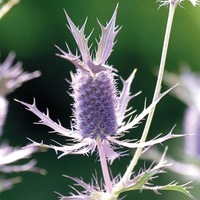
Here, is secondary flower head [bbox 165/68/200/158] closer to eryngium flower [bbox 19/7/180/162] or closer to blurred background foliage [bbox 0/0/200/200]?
eryngium flower [bbox 19/7/180/162]

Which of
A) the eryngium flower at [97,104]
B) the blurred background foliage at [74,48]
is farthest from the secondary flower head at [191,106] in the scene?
the blurred background foliage at [74,48]

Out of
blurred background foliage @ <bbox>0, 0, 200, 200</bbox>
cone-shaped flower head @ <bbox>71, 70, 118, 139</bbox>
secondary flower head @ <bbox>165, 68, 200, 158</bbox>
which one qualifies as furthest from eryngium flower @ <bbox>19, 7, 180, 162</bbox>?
blurred background foliage @ <bbox>0, 0, 200, 200</bbox>

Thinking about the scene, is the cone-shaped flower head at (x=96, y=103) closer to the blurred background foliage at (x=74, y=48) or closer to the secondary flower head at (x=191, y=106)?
the secondary flower head at (x=191, y=106)

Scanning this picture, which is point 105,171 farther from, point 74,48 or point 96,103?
point 74,48

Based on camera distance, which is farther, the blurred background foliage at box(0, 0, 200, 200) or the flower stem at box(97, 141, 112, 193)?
the blurred background foliage at box(0, 0, 200, 200)

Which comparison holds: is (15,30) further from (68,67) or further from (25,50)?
(68,67)

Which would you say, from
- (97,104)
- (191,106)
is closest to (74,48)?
(191,106)

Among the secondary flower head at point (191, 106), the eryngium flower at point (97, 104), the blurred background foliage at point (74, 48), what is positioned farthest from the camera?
the blurred background foliage at point (74, 48)

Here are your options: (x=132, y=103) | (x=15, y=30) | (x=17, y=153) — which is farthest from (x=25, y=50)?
(x=17, y=153)

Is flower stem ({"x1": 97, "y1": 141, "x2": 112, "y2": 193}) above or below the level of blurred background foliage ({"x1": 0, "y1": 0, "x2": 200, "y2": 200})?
below
